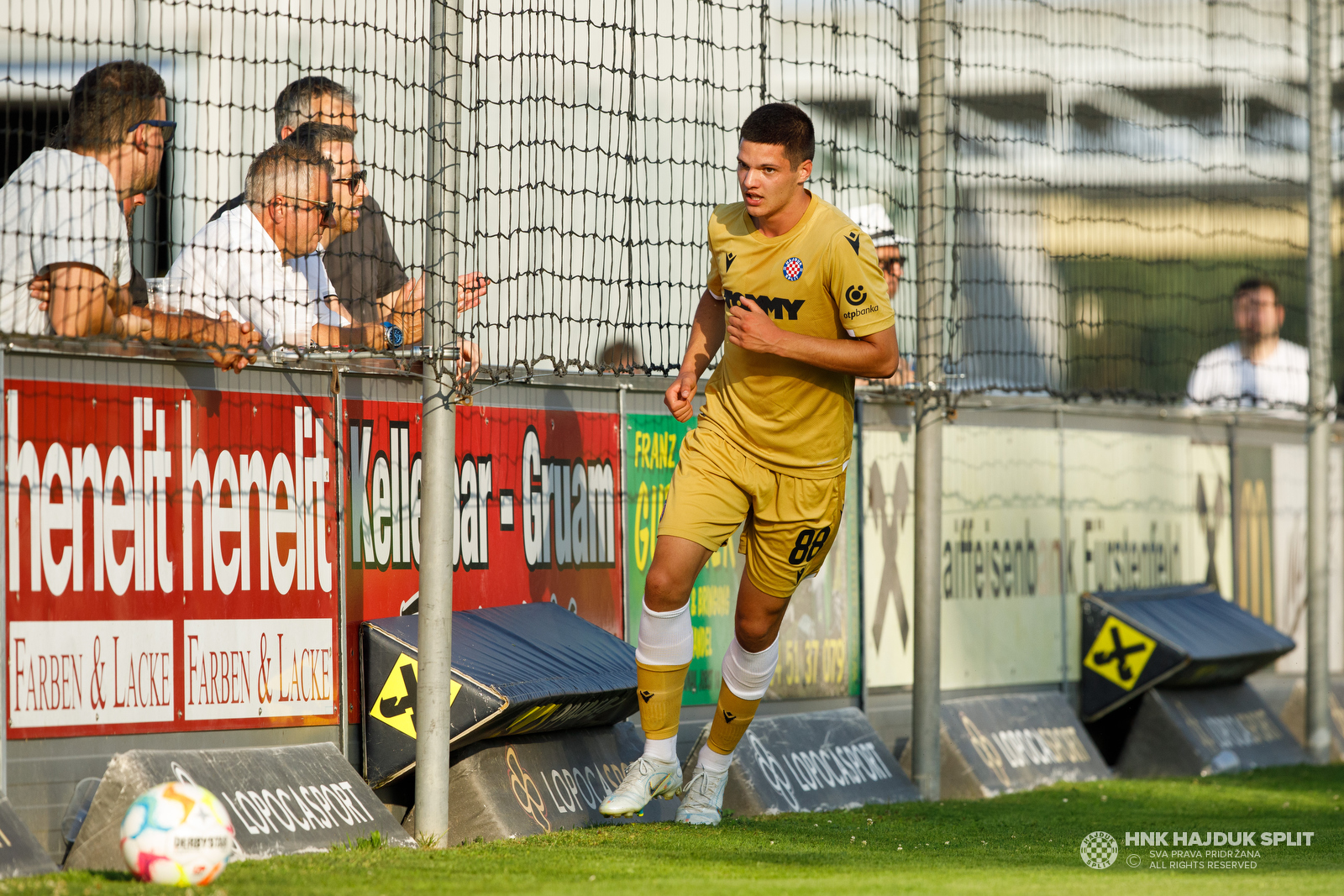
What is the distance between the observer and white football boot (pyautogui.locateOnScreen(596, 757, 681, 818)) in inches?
198

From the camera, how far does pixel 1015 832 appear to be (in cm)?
571

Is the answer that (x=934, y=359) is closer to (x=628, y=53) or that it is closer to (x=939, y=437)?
(x=939, y=437)

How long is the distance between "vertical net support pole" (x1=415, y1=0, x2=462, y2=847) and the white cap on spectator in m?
2.87

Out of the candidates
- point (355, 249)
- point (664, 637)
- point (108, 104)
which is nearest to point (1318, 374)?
point (664, 637)

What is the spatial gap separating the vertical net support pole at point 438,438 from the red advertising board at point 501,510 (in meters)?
0.44

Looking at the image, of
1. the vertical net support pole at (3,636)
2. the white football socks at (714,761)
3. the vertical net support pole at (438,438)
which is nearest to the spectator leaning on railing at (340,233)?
the vertical net support pole at (438,438)

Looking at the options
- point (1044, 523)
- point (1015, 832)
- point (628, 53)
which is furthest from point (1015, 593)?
point (628, 53)

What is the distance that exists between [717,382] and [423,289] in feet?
3.43

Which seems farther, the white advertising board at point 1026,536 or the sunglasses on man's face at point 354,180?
the white advertising board at point 1026,536

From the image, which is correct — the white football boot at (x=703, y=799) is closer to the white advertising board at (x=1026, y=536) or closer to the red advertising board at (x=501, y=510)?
the red advertising board at (x=501, y=510)

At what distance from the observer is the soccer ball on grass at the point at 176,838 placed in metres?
3.83

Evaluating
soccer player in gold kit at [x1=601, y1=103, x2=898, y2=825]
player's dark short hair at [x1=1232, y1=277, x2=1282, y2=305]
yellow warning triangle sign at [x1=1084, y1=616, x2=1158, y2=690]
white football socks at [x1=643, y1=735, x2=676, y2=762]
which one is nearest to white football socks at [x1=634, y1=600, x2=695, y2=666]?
soccer player in gold kit at [x1=601, y1=103, x2=898, y2=825]

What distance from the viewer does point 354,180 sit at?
548 centimetres

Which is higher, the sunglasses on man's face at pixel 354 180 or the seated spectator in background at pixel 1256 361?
the sunglasses on man's face at pixel 354 180
